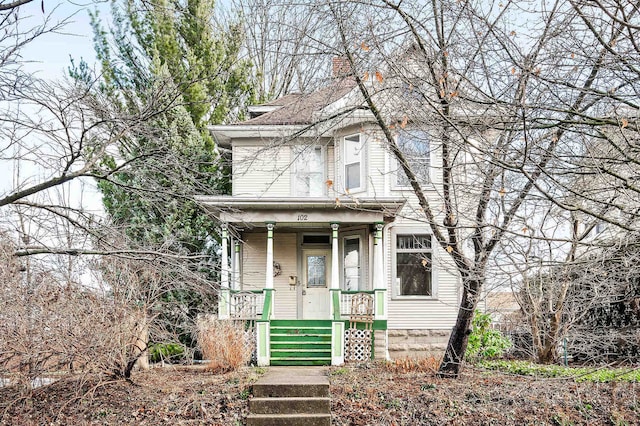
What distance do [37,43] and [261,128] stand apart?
9.48 m

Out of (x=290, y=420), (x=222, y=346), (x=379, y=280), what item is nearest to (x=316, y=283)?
(x=379, y=280)

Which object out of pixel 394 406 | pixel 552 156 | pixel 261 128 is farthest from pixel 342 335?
pixel 552 156

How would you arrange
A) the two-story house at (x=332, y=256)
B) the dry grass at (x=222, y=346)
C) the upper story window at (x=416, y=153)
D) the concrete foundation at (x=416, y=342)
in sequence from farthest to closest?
the concrete foundation at (x=416, y=342)
the two-story house at (x=332, y=256)
the dry grass at (x=222, y=346)
the upper story window at (x=416, y=153)

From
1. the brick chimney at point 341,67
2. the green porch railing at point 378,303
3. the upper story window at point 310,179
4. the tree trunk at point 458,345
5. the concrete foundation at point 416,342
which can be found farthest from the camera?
the upper story window at point 310,179

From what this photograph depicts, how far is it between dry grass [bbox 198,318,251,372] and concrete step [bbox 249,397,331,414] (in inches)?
87.9

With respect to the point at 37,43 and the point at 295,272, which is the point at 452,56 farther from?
the point at 295,272

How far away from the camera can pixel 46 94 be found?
557cm

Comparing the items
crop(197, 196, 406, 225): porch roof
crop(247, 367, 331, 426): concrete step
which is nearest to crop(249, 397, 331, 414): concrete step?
crop(247, 367, 331, 426): concrete step

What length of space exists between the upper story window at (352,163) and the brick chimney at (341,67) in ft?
20.4

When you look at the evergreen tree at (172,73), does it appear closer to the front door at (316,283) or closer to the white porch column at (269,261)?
the white porch column at (269,261)

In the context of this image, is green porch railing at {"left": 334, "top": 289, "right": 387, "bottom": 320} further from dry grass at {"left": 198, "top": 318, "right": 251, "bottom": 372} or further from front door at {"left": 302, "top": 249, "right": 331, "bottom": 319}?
dry grass at {"left": 198, "top": 318, "right": 251, "bottom": 372}

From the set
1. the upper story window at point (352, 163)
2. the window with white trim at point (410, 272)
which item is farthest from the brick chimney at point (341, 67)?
the window with white trim at point (410, 272)

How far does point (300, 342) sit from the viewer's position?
502 inches

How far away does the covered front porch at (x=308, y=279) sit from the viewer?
1261 centimetres
